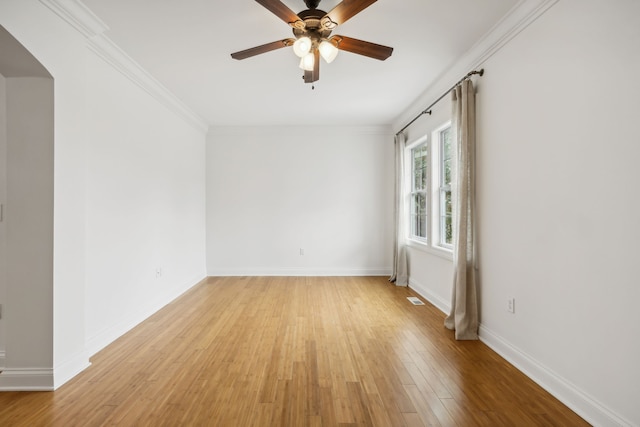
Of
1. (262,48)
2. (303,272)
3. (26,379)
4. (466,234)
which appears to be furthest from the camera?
(303,272)

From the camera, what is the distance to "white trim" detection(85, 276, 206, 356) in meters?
2.90

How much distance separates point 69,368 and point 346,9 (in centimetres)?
315

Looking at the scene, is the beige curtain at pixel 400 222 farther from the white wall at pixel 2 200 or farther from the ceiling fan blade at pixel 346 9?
the white wall at pixel 2 200

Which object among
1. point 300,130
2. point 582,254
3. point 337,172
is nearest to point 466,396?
point 582,254

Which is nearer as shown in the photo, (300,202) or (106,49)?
(106,49)

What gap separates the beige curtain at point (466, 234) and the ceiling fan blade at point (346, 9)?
5.35ft

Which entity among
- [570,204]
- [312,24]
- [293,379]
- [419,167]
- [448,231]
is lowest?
[293,379]

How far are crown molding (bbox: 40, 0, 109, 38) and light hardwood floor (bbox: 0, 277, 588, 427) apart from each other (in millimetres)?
2631

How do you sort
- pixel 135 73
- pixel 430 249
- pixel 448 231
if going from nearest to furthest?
pixel 135 73, pixel 448 231, pixel 430 249

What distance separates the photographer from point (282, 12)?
211 centimetres

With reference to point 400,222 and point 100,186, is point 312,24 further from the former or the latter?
point 400,222

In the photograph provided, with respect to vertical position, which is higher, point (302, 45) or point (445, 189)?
point (302, 45)

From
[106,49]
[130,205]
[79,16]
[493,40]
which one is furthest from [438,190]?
[79,16]

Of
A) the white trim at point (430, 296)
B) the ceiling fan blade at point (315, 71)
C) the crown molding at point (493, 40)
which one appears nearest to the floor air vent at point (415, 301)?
the white trim at point (430, 296)
